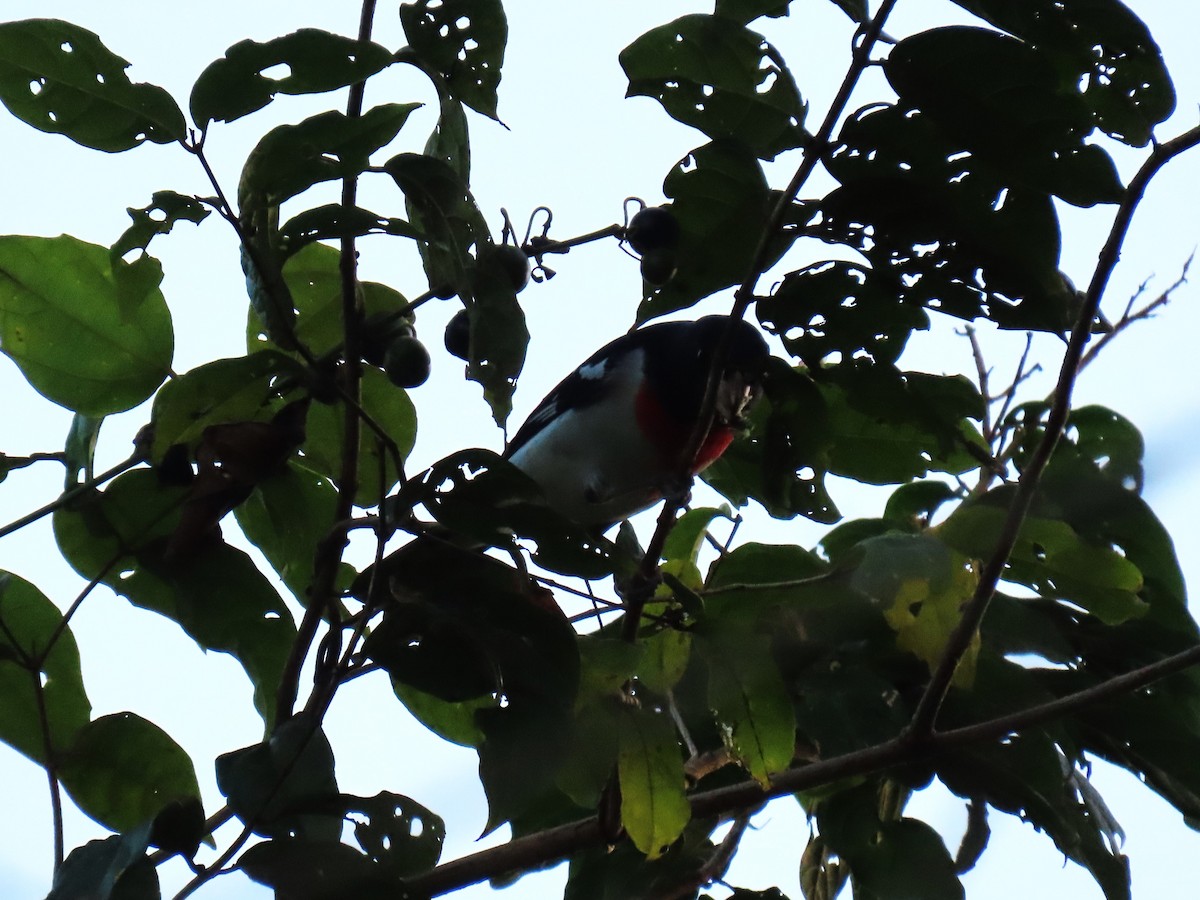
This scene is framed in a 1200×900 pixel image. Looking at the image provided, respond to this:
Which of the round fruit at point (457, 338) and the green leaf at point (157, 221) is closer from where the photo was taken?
the green leaf at point (157, 221)

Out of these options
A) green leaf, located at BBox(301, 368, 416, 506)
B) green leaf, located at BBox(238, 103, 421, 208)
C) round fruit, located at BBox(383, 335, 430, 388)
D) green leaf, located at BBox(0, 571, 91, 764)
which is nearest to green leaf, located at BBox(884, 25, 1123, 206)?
green leaf, located at BBox(238, 103, 421, 208)

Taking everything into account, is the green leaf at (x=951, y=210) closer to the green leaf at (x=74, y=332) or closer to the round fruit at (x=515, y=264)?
the round fruit at (x=515, y=264)

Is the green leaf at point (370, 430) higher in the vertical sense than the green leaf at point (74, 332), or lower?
lower

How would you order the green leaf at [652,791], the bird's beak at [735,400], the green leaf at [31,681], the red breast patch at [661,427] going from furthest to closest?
the red breast patch at [661,427] < the bird's beak at [735,400] < the green leaf at [31,681] < the green leaf at [652,791]

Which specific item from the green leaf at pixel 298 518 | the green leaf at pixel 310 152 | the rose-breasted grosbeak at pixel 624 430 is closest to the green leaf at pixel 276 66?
the green leaf at pixel 310 152

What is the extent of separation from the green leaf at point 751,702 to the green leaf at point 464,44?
0.76 metres

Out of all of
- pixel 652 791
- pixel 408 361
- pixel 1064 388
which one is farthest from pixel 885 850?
pixel 408 361

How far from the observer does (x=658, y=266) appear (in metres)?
1.65

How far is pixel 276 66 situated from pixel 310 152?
10 centimetres

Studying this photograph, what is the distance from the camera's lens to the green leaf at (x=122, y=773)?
1.72 metres

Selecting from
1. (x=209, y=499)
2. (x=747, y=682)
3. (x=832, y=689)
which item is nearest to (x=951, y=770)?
(x=832, y=689)

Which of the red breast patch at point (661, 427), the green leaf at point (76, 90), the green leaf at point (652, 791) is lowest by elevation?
the green leaf at point (652, 791)

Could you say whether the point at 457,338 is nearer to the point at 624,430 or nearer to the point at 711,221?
the point at 711,221

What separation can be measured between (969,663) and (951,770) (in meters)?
0.28
